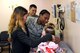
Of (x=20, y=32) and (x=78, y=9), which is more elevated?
(x=78, y=9)

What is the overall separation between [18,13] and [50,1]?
3.92 metres

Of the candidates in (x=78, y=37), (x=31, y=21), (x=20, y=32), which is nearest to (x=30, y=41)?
(x=20, y=32)

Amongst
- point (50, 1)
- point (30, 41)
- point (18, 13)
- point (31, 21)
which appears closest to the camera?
point (30, 41)

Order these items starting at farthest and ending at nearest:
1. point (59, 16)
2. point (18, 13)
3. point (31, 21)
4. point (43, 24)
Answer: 1. point (59, 16)
2. point (31, 21)
3. point (43, 24)
4. point (18, 13)

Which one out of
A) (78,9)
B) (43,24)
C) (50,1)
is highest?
(50,1)

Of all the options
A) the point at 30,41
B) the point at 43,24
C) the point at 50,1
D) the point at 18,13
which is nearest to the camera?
the point at 30,41

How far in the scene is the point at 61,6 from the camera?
3361mm

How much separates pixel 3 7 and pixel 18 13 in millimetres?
4015

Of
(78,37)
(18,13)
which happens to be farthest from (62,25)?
(18,13)

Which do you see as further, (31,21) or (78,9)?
(31,21)

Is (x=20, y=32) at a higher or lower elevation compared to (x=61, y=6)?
lower

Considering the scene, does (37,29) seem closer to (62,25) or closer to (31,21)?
(31,21)

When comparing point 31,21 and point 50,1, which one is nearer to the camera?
point 31,21

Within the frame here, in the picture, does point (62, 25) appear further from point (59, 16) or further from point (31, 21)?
point (31, 21)
